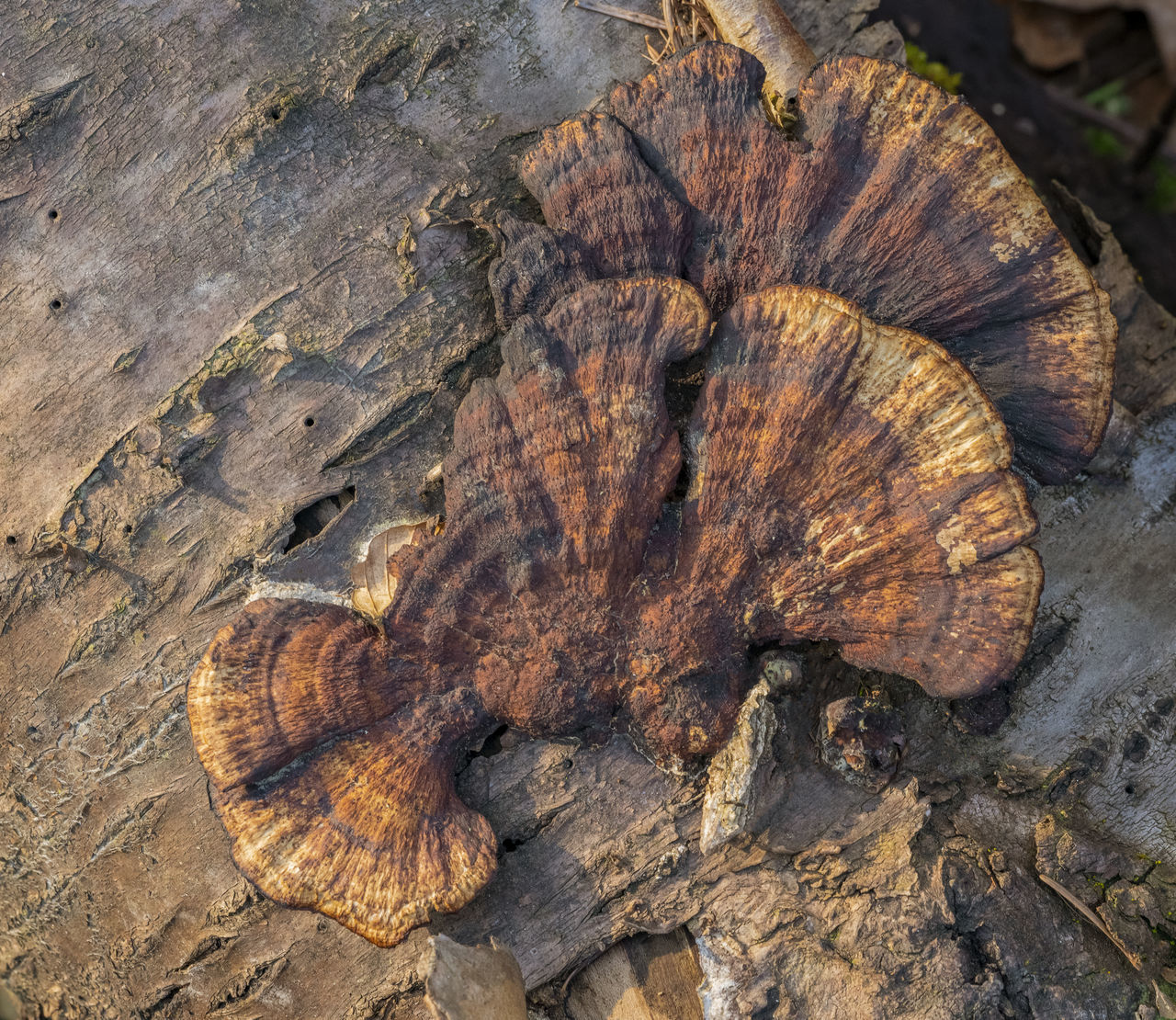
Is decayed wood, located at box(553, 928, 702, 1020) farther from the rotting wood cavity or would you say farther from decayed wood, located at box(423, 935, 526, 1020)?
the rotting wood cavity

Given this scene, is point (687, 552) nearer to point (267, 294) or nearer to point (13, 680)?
point (267, 294)

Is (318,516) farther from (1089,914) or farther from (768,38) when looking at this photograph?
(1089,914)

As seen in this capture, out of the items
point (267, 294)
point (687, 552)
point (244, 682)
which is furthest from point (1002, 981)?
point (267, 294)

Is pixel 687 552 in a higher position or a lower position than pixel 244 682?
lower

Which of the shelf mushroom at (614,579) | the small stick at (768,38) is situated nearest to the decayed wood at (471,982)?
the shelf mushroom at (614,579)

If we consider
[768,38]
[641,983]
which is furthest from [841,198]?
[641,983]

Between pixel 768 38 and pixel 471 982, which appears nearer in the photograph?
pixel 471 982
